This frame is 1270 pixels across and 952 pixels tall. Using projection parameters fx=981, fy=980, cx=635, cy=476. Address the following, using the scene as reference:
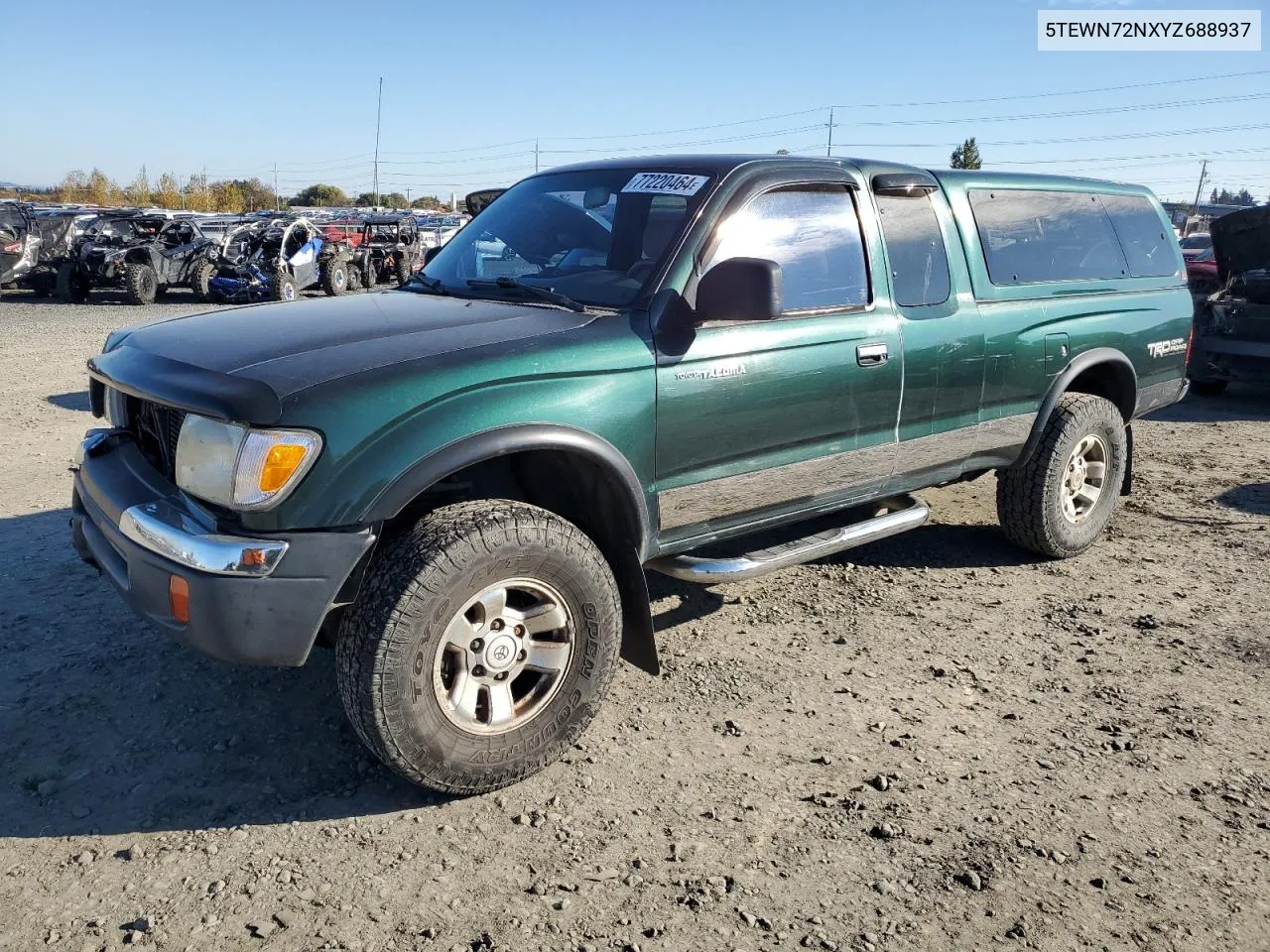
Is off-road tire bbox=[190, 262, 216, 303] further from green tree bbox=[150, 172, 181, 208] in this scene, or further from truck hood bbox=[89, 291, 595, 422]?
green tree bbox=[150, 172, 181, 208]

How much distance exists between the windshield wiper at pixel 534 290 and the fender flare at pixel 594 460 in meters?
0.58

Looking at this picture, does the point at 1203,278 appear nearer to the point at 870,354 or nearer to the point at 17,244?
the point at 870,354

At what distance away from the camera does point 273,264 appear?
685 inches

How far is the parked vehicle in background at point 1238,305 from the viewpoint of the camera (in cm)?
889

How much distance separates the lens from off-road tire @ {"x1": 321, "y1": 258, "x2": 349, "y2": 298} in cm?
1883

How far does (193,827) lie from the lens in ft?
9.21

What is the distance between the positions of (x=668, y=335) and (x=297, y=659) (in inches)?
60.7

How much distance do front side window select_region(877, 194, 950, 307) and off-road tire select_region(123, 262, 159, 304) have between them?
56.3ft

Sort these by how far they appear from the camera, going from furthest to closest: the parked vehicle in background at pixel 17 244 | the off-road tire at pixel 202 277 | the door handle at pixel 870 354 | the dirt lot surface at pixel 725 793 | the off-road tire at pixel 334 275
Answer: the off-road tire at pixel 334 275
the parked vehicle in background at pixel 17 244
the off-road tire at pixel 202 277
the door handle at pixel 870 354
the dirt lot surface at pixel 725 793

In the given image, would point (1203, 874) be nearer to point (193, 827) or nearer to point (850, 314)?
point (850, 314)

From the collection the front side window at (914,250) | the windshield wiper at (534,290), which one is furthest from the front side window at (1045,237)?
the windshield wiper at (534,290)

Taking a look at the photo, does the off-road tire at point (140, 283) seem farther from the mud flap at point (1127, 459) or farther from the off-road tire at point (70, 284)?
the mud flap at point (1127, 459)

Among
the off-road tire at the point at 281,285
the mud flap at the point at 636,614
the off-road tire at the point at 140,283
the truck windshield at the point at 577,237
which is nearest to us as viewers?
the mud flap at the point at 636,614

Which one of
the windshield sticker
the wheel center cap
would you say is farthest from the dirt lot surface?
the windshield sticker
